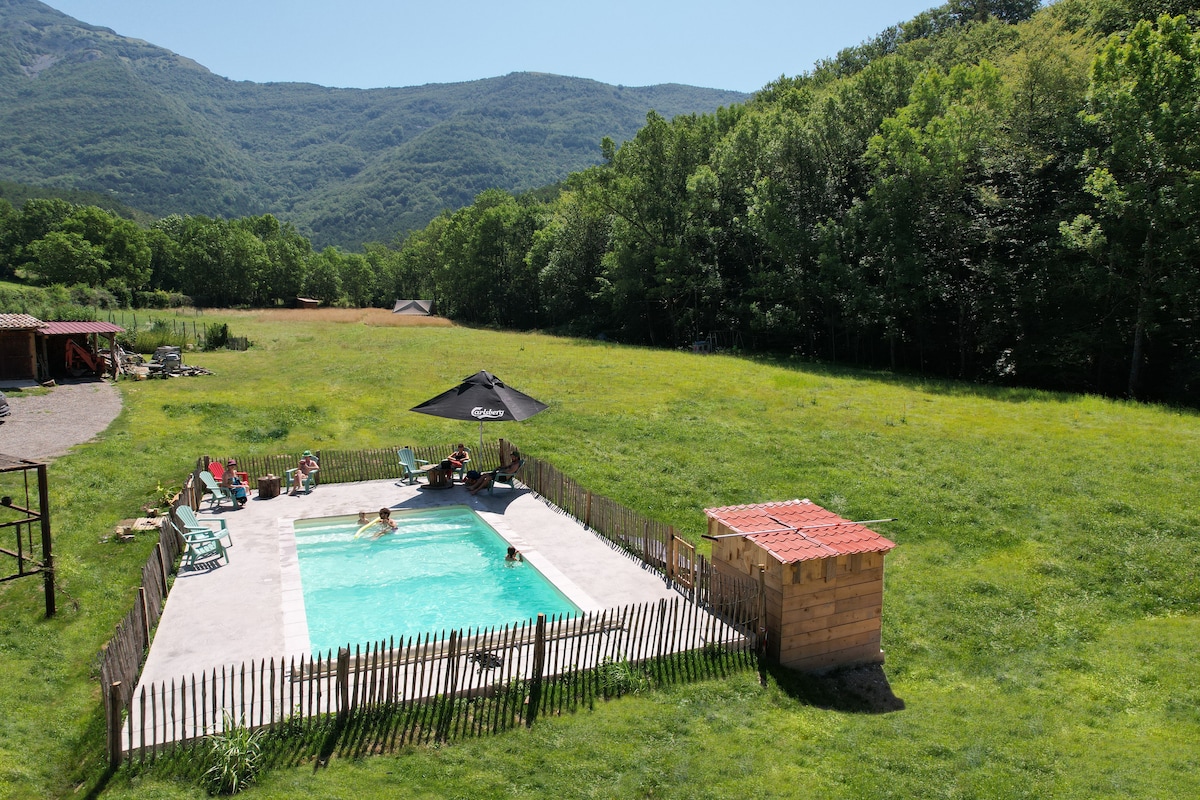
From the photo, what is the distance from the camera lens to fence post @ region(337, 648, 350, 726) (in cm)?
916

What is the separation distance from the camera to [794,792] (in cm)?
841

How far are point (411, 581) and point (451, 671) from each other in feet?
16.2

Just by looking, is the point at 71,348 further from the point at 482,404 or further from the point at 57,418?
the point at 482,404

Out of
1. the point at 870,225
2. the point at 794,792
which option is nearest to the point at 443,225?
the point at 870,225

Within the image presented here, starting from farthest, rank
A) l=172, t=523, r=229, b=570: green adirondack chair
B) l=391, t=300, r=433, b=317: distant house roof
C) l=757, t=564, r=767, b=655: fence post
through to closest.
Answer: l=391, t=300, r=433, b=317: distant house roof, l=172, t=523, r=229, b=570: green adirondack chair, l=757, t=564, r=767, b=655: fence post

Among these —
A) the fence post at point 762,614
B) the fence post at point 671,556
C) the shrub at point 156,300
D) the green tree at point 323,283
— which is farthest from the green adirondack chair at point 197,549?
the green tree at point 323,283

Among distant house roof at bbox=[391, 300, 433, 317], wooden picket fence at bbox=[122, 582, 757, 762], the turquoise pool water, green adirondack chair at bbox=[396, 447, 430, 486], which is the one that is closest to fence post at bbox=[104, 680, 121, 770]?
wooden picket fence at bbox=[122, 582, 757, 762]

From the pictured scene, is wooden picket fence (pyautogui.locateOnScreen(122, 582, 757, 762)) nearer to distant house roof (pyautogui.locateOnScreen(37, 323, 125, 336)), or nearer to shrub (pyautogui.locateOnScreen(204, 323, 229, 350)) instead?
distant house roof (pyautogui.locateOnScreen(37, 323, 125, 336))

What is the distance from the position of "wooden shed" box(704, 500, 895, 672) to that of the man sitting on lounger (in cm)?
880

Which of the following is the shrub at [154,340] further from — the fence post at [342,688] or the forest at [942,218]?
the fence post at [342,688]

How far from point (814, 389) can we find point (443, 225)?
3315 inches

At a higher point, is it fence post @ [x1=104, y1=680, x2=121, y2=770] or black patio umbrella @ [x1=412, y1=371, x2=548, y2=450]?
black patio umbrella @ [x1=412, y1=371, x2=548, y2=450]

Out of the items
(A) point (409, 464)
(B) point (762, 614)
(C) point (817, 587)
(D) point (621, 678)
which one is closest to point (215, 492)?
(A) point (409, 464)

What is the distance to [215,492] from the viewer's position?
58.1 feet
